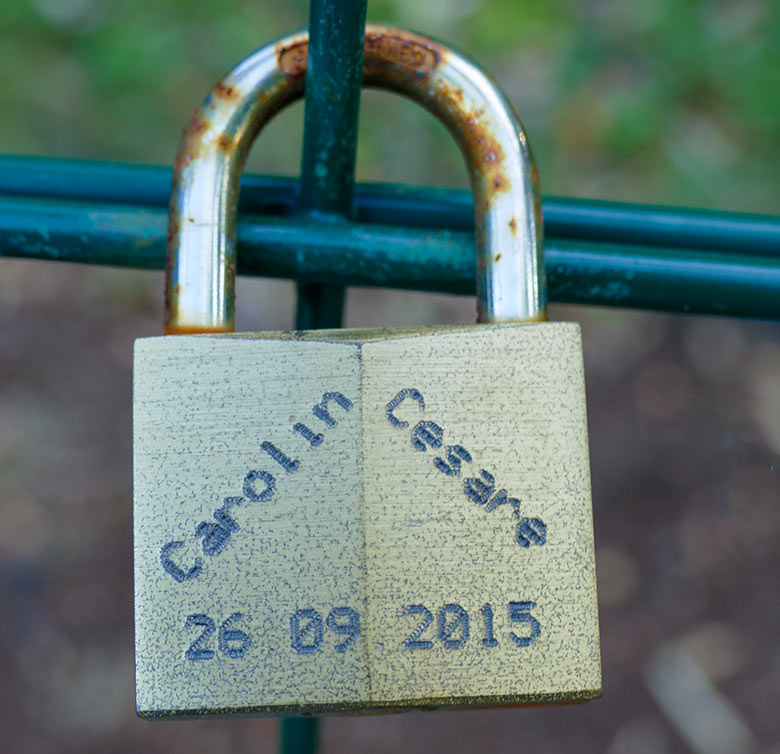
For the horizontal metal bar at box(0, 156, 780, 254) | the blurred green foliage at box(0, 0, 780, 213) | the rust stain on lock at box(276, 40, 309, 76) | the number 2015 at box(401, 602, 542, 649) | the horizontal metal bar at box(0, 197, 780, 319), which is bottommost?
the number 2015 at box(401, 602, 542, 649)

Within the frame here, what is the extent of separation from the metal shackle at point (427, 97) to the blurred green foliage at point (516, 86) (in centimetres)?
136

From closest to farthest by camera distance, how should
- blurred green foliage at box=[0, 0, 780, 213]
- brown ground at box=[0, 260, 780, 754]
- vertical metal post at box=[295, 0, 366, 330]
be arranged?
vertical metal post at box=[295, 0, 366, 330]
brown ground at box=[0, 260, 780, 754]
blurred green foliage at box=[0, 0, 780, 213]

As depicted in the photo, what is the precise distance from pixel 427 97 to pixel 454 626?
0.39m

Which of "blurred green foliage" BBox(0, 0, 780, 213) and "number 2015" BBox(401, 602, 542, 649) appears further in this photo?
"blurred green foliage" BBox(0, 0, 780, 213)

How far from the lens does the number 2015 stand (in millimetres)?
590

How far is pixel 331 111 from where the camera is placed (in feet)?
1.96

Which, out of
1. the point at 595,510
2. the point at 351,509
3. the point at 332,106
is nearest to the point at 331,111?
the point at 332,106

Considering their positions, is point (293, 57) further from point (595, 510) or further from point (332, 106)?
point (595, 510)

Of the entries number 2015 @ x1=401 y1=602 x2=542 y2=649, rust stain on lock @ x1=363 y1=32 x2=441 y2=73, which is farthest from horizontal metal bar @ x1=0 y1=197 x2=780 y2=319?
number 2015 @ x1=401 y1=602 x2=542 y2=649

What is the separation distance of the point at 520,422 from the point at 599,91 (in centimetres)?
168

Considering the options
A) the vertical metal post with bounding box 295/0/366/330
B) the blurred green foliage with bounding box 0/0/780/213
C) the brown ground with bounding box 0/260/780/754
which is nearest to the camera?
the vertical metal post with bounding box 295/0/366/330

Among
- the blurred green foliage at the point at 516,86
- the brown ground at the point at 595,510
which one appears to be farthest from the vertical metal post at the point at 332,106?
the blurred green foliage at the point at 516,86

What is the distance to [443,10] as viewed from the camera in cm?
215

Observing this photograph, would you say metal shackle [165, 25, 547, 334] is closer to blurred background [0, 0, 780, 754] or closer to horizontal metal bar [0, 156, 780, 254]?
horizontal metal bar [0, 156, 780, 254]
